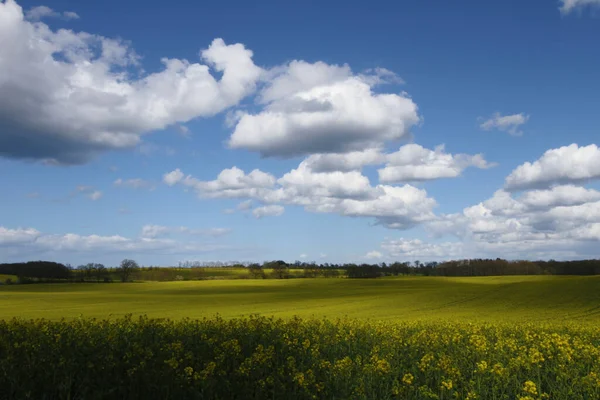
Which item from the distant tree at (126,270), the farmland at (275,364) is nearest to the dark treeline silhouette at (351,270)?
the distant tree at (126,270)

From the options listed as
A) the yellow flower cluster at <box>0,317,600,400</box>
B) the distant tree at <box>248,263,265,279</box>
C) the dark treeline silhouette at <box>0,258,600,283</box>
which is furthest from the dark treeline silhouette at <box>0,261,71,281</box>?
the yellow flower cluster at <box>0,317,600,400</box>

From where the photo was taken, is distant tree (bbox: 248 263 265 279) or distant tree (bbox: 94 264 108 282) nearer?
distant tree (bbox: 94 264 108 282)

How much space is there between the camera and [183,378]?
24.1ft

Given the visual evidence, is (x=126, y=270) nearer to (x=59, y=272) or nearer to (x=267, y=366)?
(x=59, y=272)

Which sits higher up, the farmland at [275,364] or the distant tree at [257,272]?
the farmland at [275,364]

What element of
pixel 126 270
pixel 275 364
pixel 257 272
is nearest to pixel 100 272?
pixel 126 270

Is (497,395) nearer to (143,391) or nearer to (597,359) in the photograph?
(597,359)

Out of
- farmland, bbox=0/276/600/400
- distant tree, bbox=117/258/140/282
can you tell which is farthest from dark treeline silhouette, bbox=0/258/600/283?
farmland, bbox=0/276/600/400

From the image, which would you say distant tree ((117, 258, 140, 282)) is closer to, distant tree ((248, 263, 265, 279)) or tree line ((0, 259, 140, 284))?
tree line ((0, 259, 140, 284))

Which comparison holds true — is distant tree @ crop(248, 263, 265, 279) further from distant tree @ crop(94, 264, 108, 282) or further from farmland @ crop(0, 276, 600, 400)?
farmland @ crop(0, 276, 600, 400)

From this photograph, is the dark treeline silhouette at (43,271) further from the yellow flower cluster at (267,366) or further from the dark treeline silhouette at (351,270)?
the yellow flower cluster at (267,366)

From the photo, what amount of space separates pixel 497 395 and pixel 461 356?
7.16 feet

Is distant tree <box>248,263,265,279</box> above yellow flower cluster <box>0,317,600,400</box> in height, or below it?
below

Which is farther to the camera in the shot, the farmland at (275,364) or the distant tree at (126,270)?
the distant tree at (126,270)
